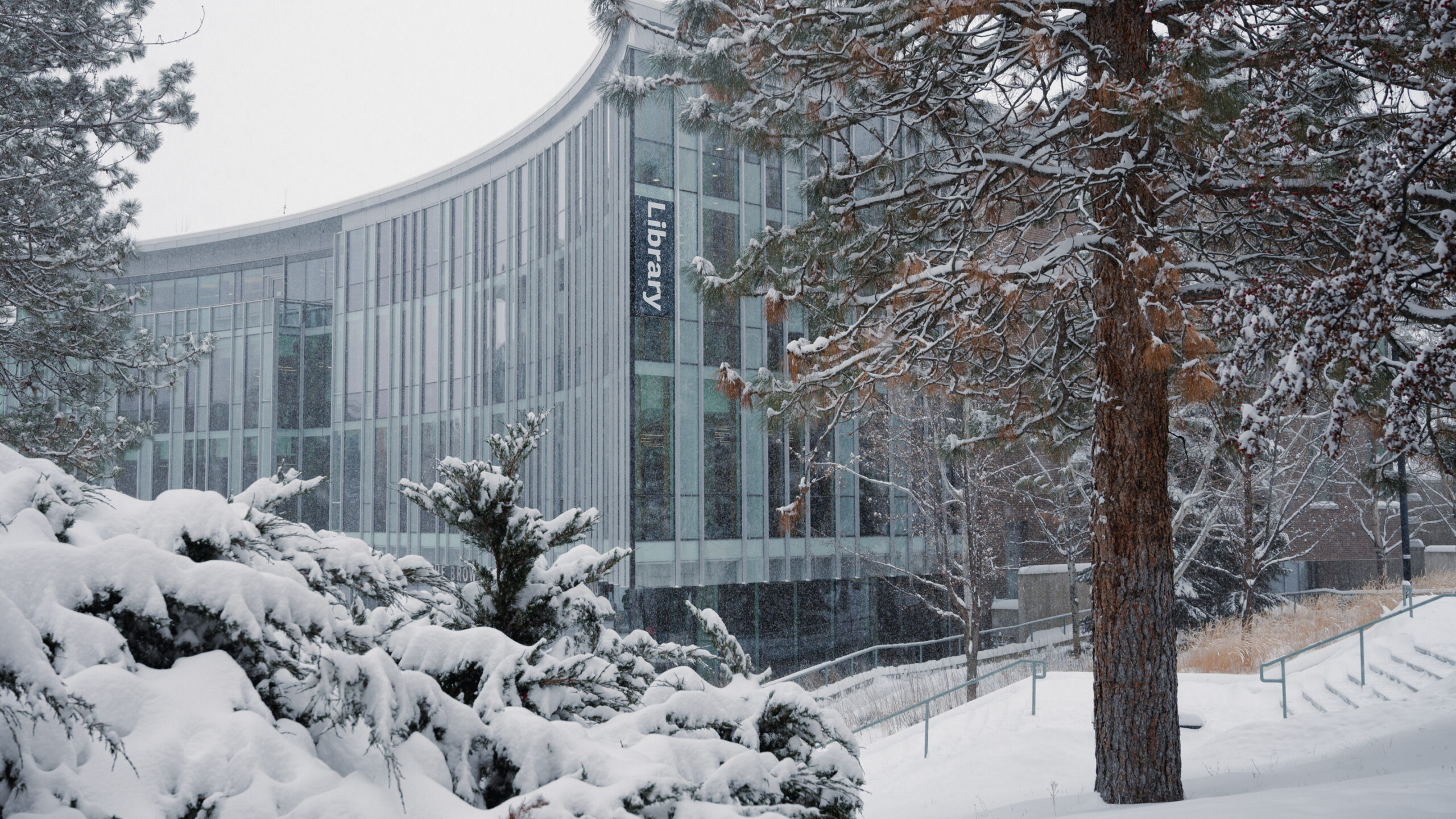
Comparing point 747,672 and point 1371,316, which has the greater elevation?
point 1371,316

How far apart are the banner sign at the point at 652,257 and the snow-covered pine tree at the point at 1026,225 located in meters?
14.0

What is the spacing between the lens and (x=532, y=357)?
27688 millimetres

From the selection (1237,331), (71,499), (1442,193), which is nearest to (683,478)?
(1237,331)

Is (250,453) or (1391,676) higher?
(250,453)

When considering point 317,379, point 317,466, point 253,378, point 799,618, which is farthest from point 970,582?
point 253,378

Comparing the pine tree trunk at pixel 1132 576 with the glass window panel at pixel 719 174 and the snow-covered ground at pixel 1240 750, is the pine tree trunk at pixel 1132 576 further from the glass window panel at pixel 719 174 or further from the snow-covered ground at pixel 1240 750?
the glass window panel at pixel 719 174

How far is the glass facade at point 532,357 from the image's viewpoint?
22.8m

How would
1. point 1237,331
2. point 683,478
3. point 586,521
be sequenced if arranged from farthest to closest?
point 683,478 < point 1237,331 < point 586,521

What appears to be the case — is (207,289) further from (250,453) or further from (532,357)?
(532,357)

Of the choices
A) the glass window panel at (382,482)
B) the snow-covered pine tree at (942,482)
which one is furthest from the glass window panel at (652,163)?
the glass window panel at (382,482)

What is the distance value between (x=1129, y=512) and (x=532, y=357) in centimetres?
2270

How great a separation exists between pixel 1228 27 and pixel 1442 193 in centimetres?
169

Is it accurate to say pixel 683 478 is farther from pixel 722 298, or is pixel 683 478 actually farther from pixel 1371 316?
pixel 1371 316

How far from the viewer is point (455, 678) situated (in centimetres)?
325
